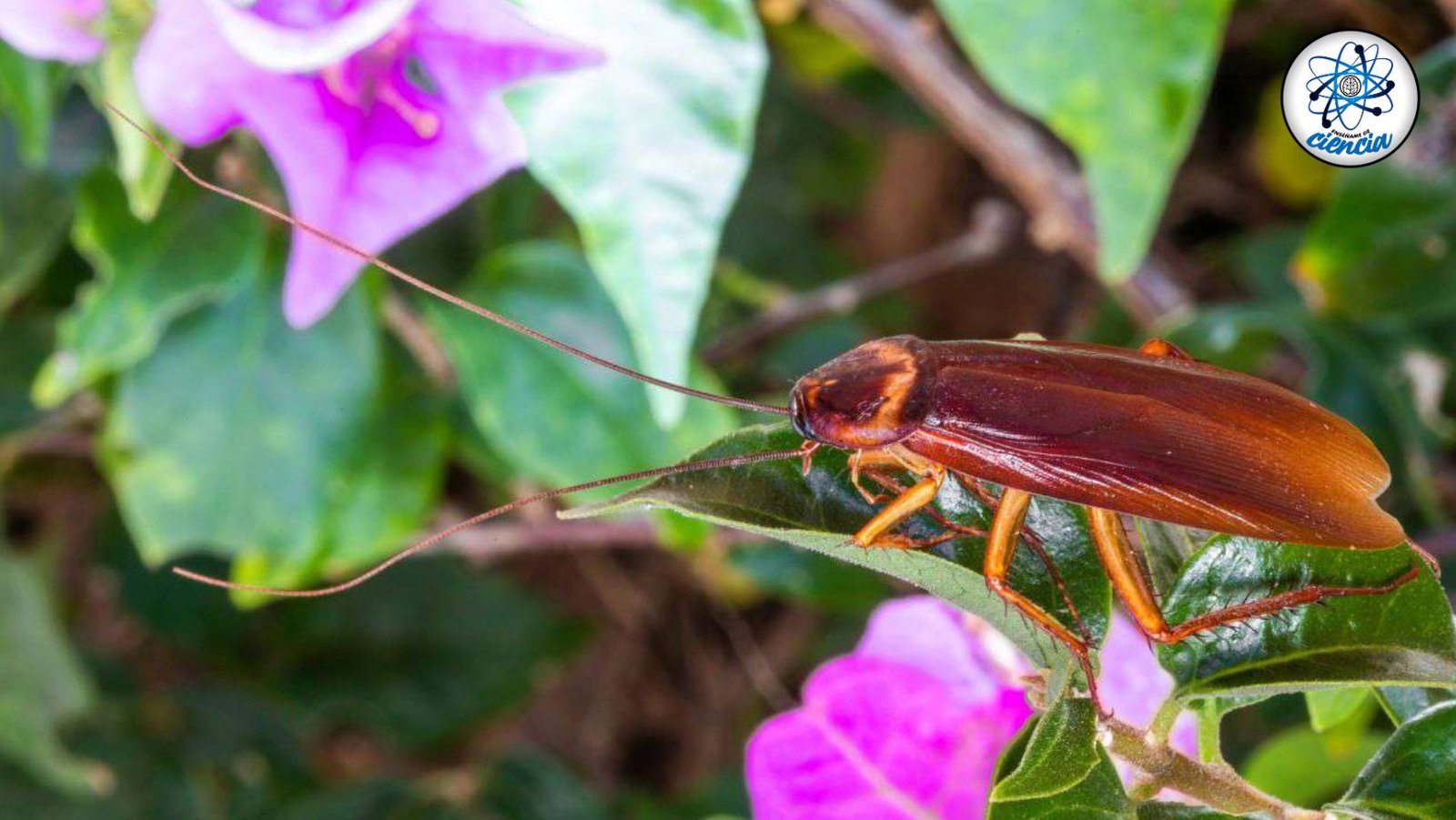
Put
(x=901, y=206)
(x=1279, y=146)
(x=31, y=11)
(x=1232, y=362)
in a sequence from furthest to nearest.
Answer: (x=901, y=206)
(x=1279, y=146)
(x=1232, y=362)
(x=31, y=11)

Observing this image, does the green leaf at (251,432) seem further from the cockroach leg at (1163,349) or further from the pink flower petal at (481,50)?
the cockroach leg at (1163,349)

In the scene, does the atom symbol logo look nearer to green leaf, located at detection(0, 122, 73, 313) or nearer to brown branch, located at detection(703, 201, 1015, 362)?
brown branch, located at detection(703, 201, 1015, 362)

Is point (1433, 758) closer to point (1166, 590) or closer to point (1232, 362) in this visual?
point (1166, 590)

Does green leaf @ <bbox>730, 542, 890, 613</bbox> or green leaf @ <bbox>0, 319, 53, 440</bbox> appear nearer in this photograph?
green leaf @ <bbox>0, 319, 53, 440</bbox>

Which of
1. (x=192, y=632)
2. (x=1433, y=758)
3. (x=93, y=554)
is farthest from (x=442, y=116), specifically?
(x=93, y=554)

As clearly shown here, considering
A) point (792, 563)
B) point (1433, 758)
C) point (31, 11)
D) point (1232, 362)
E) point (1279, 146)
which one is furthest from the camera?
point (1279, 146)

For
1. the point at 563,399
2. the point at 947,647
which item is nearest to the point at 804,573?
the point at 563,399

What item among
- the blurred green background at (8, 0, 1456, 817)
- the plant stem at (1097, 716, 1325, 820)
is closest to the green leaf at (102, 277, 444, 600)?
the blurred green background at (8, 0, 1456, 817)
